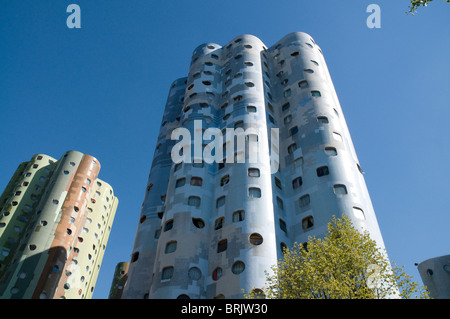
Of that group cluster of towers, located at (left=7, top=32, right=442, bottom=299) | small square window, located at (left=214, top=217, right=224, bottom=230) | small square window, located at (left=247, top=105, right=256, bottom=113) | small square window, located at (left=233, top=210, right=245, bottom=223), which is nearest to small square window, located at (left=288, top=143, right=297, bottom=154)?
cluster of towers, located at (left=7, top=32, right=442, bottom=299)

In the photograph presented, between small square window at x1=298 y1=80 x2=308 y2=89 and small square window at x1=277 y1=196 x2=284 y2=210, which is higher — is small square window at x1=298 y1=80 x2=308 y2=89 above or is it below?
above

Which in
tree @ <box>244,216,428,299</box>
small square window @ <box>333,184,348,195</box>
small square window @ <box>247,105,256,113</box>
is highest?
small square window @ <box>247,105,256,113</box>

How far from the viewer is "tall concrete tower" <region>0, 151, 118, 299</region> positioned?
133ft

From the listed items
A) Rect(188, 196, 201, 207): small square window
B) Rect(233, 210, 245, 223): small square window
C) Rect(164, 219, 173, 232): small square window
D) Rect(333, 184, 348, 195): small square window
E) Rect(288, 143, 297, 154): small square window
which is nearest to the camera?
Rect(233, 210, 245, 223): small square window

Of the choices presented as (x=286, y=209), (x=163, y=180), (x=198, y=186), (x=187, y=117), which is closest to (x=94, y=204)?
(x=163, y=180)

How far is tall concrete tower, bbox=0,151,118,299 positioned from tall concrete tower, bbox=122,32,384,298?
53.1ft

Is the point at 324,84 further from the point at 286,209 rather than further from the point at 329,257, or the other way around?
the point at 329,257

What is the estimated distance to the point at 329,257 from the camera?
16078mm

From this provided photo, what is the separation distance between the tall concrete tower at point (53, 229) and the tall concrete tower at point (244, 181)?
16.2 metres

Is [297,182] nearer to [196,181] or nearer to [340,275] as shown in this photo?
[196,181]

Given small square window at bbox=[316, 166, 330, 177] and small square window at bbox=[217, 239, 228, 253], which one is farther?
small square window at bbox=[316, 166, 330, 177]

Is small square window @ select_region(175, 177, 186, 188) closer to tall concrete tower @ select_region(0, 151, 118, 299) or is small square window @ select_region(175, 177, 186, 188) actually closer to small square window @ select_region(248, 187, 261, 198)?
small square window @ select_region(248, 187, 261, 198)

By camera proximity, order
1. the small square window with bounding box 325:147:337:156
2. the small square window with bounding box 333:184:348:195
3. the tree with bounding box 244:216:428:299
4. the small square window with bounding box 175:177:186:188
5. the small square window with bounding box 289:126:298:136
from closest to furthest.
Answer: the tree with bounding box 244:216:428:299 < the small square window with bounding box 333:184:348:195 < the small square window with bounding box 325:147:337:156 < the small square window with bounding box 175:177:186:188 < the small square window with bounding box 289:126:298:136
